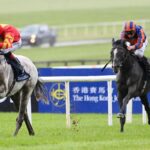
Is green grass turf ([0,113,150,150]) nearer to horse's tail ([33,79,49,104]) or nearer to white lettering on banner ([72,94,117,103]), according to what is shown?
horse's tail ([33,79,49,104])

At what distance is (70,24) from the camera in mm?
52938

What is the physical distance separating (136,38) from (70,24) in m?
39.3

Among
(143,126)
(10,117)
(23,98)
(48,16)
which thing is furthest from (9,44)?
(48,16)

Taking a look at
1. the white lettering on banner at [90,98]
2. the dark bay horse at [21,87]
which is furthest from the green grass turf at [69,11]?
the dark bay horse at [21,87]

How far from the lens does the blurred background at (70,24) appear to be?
39.9 metres

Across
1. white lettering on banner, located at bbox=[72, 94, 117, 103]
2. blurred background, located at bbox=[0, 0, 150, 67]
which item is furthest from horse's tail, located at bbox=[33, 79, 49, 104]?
blurred background, located at bbox=[0, 0, 150, 67]

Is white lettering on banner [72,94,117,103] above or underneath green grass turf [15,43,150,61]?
above

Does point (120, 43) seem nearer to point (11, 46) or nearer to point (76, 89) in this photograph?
point (11, 46)

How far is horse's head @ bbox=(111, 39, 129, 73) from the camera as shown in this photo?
12828mm

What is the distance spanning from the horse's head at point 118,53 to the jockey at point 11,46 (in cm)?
146

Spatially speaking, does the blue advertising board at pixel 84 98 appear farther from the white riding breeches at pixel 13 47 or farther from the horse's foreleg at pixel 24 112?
the white riding breeches at pixel 13 47

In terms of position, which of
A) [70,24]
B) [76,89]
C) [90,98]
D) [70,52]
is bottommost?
[70,24]

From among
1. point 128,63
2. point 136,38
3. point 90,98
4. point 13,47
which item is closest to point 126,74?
point 128,63

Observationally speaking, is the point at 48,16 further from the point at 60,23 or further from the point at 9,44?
the point at 9,44
